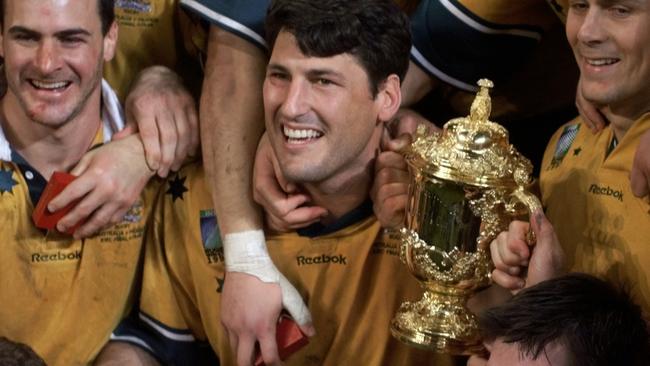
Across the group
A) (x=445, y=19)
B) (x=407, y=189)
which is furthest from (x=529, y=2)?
(x=407, y=189)

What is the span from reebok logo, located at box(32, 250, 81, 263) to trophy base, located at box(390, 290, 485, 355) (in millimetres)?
809

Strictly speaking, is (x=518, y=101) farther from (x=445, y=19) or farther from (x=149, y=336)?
(x=149, y=336)

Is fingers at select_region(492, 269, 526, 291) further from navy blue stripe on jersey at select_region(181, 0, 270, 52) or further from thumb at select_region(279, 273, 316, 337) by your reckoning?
navy blue stripe on jersey at select_region(181, 0, 270, 52)

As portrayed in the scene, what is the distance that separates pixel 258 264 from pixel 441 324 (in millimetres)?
487

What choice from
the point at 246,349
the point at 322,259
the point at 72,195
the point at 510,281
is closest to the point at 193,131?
the point at 72,195

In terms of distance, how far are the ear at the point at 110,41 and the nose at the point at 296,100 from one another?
1.69ft

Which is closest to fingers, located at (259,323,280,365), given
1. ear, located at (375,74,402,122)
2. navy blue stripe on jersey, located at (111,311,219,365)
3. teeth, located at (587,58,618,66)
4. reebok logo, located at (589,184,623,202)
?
→ navy blue stripe on jersey, located at (111,311,219,365)

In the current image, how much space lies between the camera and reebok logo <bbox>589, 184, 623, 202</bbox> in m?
2.24

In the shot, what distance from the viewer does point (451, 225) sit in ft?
7.13

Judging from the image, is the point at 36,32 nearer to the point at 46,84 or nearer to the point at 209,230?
the point at 46,84

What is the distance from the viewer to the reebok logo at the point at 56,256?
107 inches

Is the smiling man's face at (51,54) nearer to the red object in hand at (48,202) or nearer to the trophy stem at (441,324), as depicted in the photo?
the red object in hand at (48,202)

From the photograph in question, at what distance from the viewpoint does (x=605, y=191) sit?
2279 mm

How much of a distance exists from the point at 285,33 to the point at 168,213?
0.57m
